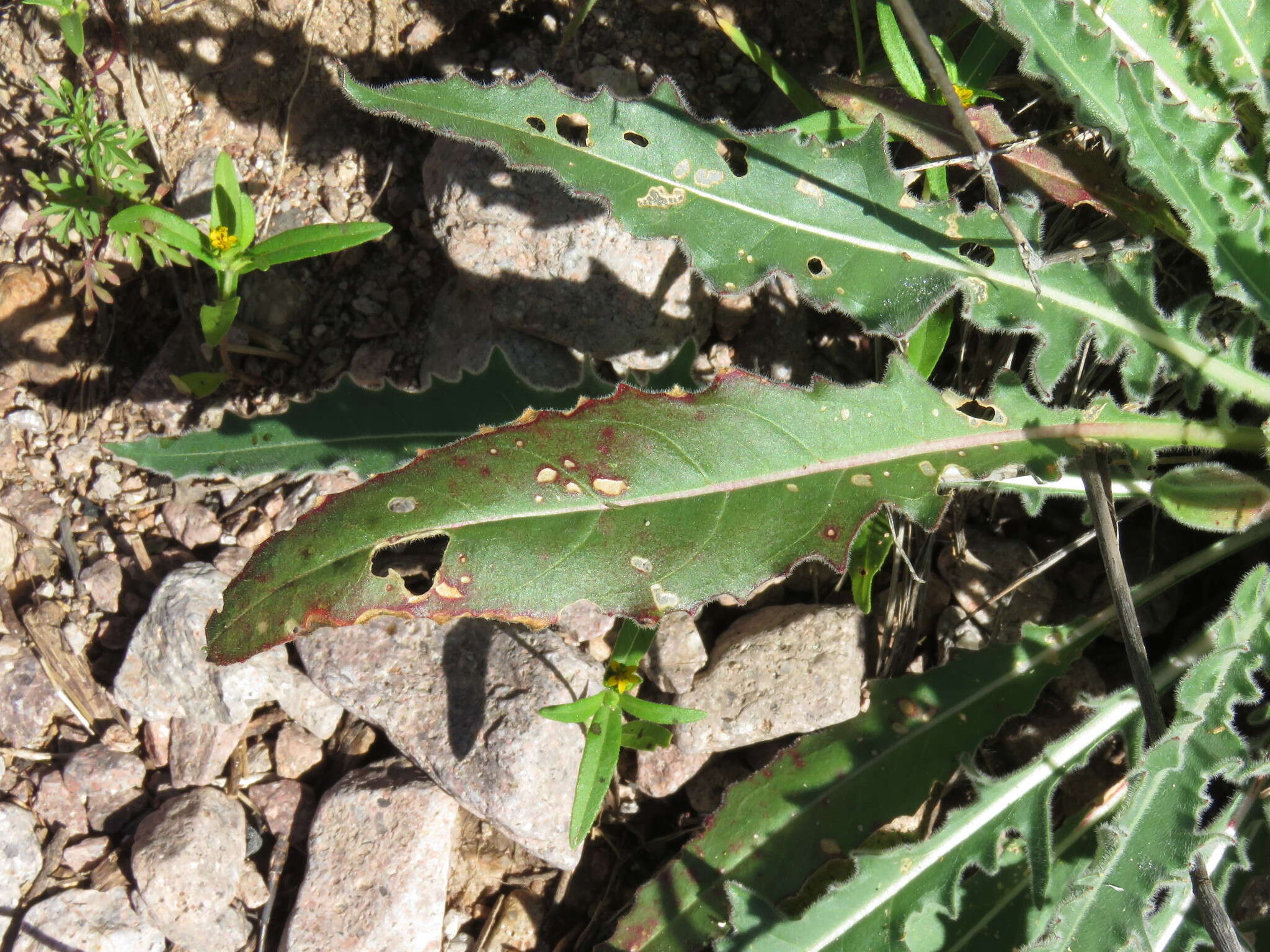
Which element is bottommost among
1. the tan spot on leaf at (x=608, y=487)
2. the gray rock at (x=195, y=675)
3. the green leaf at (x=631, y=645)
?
the gray rock at (x=195, y=675)

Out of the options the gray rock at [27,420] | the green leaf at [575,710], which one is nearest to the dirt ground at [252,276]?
the gray rock at [27,420]

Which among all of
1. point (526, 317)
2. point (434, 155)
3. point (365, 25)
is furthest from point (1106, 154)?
point (365, 25)

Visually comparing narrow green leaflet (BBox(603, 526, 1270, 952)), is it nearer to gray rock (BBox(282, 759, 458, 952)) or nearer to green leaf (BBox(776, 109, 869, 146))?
gray rock (BBox(282, 759, 458, 952))

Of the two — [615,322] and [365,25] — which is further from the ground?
[365,25]

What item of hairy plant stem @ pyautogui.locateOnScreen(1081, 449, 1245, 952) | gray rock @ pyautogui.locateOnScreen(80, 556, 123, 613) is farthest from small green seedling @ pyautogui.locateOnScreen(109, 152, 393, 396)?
hairy plant stem @ pyautogui.locateOnScreen(1081, 449, 1245, 952)

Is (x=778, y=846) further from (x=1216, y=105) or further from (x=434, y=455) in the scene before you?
Answer: (x=1216, y=105)

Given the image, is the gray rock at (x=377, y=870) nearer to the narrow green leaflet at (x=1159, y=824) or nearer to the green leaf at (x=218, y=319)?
the green leaf at (x=218, y=319)

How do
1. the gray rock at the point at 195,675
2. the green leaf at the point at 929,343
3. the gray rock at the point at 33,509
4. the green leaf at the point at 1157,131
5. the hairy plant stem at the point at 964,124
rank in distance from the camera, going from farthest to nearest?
the gray rock at the point at 33,509 → the gray rock at the point at 195,675 → the green leaf at the point at 929,343 → the green leaf at the point at 1157,131 → the hairy plant stem at the point at 964,124
